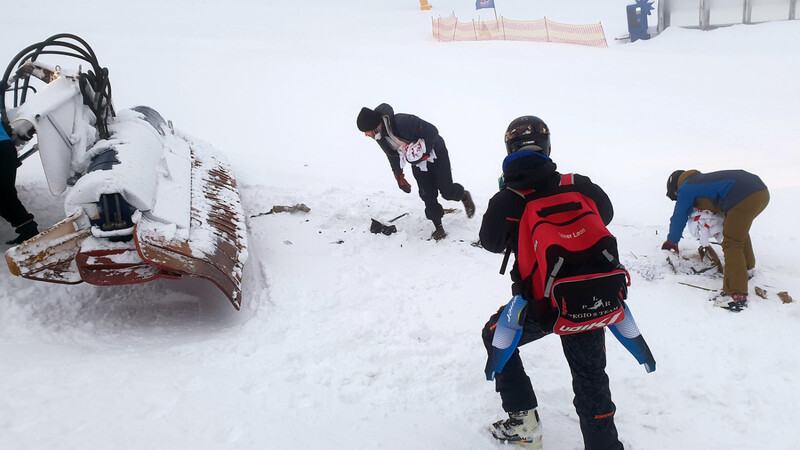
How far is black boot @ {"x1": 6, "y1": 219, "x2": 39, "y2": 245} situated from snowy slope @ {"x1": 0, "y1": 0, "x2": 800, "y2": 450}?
0.29 m

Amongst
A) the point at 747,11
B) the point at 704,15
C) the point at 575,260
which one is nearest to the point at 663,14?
the point at 704,15

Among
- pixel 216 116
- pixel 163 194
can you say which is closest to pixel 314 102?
pixel 216 116

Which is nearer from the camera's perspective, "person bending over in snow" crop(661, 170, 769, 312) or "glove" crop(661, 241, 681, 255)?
"person bending over in snow" crop(661, 170, 769, 312)

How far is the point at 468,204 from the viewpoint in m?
5.69

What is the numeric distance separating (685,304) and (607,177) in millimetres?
3673

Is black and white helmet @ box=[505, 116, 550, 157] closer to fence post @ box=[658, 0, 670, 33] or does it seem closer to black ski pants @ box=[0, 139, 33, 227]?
black ski pants @ box=[0, 139, 33, 227]

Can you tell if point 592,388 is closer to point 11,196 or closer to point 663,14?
point 11,196

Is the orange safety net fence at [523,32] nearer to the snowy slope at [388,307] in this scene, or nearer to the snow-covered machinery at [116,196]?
the snowy slope at [388,307]

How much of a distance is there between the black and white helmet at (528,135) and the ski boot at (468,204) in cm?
317

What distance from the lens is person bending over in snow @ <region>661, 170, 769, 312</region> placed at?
3.86 m

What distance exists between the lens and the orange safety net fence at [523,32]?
1608 cm

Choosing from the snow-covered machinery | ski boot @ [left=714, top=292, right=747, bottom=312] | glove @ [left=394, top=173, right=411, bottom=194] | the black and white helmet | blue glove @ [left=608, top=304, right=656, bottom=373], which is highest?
the black and white helmet

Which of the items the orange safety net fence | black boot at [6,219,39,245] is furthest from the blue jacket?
the orange safety net fence

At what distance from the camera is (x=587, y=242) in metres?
2.18
